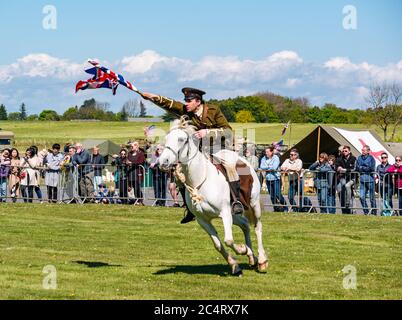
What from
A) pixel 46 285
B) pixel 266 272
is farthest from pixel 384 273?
pixel 46 285

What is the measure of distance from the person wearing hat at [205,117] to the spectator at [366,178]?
11923 mm

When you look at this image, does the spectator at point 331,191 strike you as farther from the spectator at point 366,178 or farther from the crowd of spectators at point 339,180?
the spectator at point 366,178

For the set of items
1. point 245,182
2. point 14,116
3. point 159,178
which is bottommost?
point 159,178

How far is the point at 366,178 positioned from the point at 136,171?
23.8 ft

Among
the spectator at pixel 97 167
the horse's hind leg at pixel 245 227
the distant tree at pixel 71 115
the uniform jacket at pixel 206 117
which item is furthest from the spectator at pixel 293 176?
the distant tree at pixel 71 115

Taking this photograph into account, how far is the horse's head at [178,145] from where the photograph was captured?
41.7 feet

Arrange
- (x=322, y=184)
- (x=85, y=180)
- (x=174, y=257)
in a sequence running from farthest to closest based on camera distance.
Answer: (x=85, y=180), (x=322, y=184), (x=174, y=257)

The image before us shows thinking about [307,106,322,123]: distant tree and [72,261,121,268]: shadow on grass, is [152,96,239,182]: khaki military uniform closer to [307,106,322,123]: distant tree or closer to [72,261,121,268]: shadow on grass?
[72,261,121,268]: shadow on grass

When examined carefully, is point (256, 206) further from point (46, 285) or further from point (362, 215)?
point (362, 215)

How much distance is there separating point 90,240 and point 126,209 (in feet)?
23.3

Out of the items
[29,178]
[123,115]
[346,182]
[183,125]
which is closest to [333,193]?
[346,182]

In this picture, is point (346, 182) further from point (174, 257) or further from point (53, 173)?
point (174, 257)

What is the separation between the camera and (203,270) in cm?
1437

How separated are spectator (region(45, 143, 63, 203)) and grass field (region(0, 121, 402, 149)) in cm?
4972
